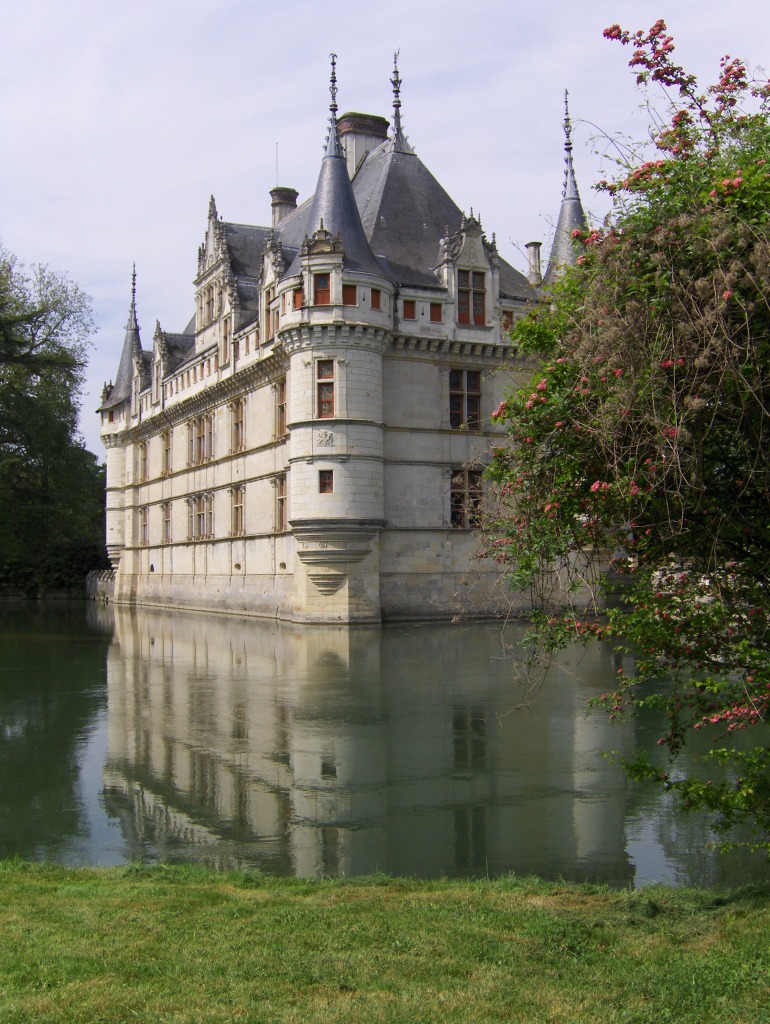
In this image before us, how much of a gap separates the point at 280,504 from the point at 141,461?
21.0 metres

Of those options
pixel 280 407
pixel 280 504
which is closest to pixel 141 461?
pixel 280 407

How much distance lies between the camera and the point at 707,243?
16.9 ft

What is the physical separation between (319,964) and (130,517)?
166 ft

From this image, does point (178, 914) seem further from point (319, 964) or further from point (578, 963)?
point (578, 963)

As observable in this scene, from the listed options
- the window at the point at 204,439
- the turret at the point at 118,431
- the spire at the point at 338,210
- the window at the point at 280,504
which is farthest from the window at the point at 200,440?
the spire at the point at 338,210

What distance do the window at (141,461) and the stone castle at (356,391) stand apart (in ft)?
36.2

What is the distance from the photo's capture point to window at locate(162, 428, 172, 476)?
160 ft

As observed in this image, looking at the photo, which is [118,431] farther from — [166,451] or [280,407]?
[280,407]

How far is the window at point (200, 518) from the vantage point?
42491 millimetres

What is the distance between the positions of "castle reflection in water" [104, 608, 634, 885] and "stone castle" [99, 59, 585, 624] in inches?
354

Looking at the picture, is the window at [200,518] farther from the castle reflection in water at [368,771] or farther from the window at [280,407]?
the castle reflection in water at [368,771]

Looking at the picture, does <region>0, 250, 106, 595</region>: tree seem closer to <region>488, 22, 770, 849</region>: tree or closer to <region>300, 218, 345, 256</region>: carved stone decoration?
<region>300, 218, 345, 256</region>: carved stone decoration

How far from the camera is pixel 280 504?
114ft

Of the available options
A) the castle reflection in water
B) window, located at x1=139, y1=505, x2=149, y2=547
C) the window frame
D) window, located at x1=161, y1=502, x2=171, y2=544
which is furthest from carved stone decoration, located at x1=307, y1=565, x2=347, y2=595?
window, located at x1=139, y1=505, x2=149, y2=547
